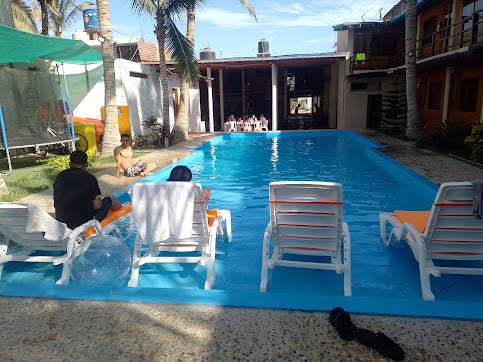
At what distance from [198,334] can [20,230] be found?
7.64 feet

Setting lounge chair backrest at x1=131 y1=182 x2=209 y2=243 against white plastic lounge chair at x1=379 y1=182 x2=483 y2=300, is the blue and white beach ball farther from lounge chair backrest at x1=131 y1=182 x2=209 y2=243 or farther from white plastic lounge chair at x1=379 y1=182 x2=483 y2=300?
white plastic lounge chair at x1=379 y1=182 x2=483 y2=300

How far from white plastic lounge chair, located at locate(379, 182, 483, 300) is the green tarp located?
8114 mm

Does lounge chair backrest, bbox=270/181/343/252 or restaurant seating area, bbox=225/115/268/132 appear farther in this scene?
restaurant seating area, bbox=225/115/268/132

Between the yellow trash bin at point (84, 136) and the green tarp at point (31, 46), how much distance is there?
7.26 ft

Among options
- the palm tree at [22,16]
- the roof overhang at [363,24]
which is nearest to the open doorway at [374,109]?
the roof overhang at [363,24]

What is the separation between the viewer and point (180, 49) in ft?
46.5

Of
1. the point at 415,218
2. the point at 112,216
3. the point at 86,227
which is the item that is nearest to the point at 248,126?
→ the point at 112,216

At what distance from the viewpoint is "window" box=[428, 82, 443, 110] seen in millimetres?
17719

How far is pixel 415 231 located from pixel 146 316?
2.65 metres

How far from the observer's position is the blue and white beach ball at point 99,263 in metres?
3.49

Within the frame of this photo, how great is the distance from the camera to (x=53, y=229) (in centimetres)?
358

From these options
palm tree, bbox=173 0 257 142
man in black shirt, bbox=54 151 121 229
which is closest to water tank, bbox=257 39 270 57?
palm tree, bbox=173 0 257 142

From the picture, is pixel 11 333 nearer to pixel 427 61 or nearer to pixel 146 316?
pixel 146 316

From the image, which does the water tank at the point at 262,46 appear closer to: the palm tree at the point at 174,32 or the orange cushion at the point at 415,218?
the palm tree at the point at 174,32
